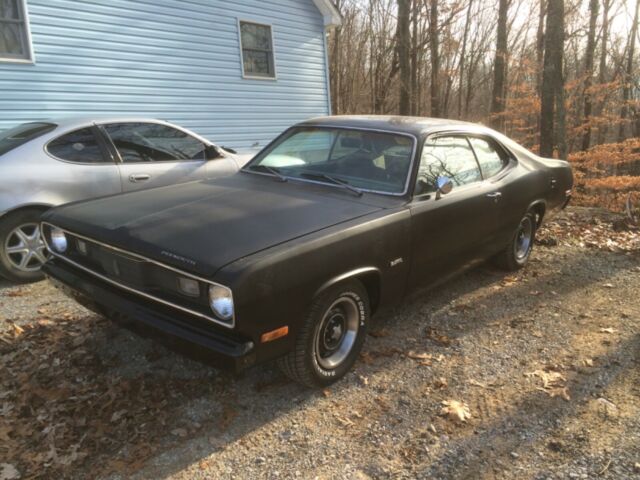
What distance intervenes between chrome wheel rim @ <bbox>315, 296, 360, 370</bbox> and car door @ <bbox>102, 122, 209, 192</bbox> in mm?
3072

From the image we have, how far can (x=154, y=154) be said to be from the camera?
5.44 metres

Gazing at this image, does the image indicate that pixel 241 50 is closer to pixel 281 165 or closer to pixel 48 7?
pixel 48 7

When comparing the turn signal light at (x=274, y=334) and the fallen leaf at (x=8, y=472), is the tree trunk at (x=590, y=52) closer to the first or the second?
the turn signal light at (x=274, y=334)

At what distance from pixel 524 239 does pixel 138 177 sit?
4121 mm

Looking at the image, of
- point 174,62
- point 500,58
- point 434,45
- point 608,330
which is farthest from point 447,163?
point 434,45

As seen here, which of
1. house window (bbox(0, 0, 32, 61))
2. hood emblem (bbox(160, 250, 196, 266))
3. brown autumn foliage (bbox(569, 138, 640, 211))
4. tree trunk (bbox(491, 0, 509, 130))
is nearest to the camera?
hood emblem (bbox(160, 250, 196, 266))

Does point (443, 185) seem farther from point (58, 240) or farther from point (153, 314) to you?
point (58, 240)

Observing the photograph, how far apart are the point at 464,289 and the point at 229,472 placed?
3045 mm

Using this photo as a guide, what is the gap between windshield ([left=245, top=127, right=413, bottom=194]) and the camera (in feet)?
11.8

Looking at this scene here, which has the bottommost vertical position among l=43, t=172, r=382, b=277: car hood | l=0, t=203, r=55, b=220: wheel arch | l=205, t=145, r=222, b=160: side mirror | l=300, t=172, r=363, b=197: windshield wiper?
l=0, t=203, r=55, b=220: wheel arch

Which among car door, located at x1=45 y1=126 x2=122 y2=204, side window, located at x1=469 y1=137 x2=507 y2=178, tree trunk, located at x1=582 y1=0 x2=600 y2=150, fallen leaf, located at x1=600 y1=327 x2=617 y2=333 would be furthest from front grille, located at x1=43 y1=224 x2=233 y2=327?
tree trunk, located at x1=582 y1=0 x2=600 y2=150

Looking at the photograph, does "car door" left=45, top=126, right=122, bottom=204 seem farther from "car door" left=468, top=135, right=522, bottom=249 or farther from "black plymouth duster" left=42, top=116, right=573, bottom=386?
"car door" left=468, top=135, right=522, bottom=249

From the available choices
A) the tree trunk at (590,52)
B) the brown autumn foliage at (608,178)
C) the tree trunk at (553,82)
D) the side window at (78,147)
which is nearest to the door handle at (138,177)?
the side window at (78,147)

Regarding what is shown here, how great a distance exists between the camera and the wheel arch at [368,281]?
9.17 ft
